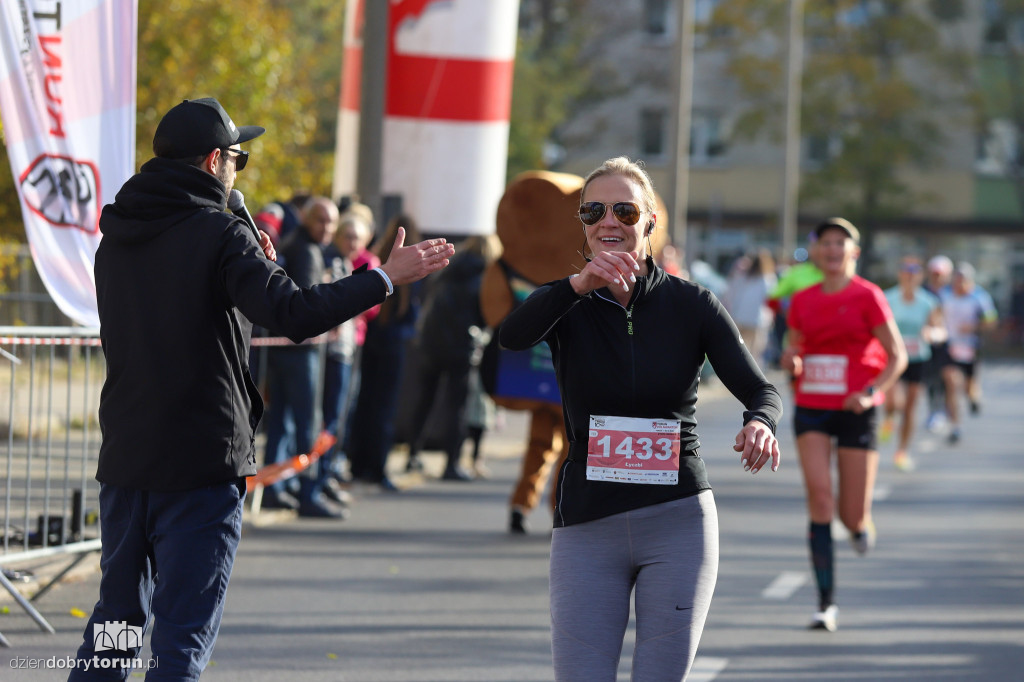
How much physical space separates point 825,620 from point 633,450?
408cm

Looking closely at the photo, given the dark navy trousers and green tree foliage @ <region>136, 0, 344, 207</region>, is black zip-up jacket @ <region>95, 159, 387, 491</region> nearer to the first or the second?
the dark navy trousers

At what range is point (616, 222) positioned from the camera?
168 inches

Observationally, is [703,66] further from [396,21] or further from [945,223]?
[396,21]

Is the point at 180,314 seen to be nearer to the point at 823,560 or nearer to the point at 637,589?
the point at 637,589

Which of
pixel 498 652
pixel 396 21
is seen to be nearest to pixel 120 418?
pixel 498 652

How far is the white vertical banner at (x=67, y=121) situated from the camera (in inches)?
263

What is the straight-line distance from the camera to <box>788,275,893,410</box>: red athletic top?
27.8ft

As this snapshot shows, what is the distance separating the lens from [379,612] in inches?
311

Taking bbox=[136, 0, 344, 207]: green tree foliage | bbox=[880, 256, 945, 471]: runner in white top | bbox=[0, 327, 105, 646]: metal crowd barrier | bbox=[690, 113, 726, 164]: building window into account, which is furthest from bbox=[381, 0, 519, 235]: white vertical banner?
bbox=[690, 113, 726, 164]: building window

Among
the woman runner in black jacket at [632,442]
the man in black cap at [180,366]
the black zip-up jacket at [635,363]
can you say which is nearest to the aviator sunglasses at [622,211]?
the woman runner in black jacket at [632,442]

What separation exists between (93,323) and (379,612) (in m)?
2.09

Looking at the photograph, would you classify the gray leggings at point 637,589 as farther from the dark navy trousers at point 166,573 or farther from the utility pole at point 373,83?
the utility pole at point 373,83

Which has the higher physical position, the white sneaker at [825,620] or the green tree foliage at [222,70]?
the green tree foliage at [222,70]

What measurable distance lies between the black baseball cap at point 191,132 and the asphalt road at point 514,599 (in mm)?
2750
